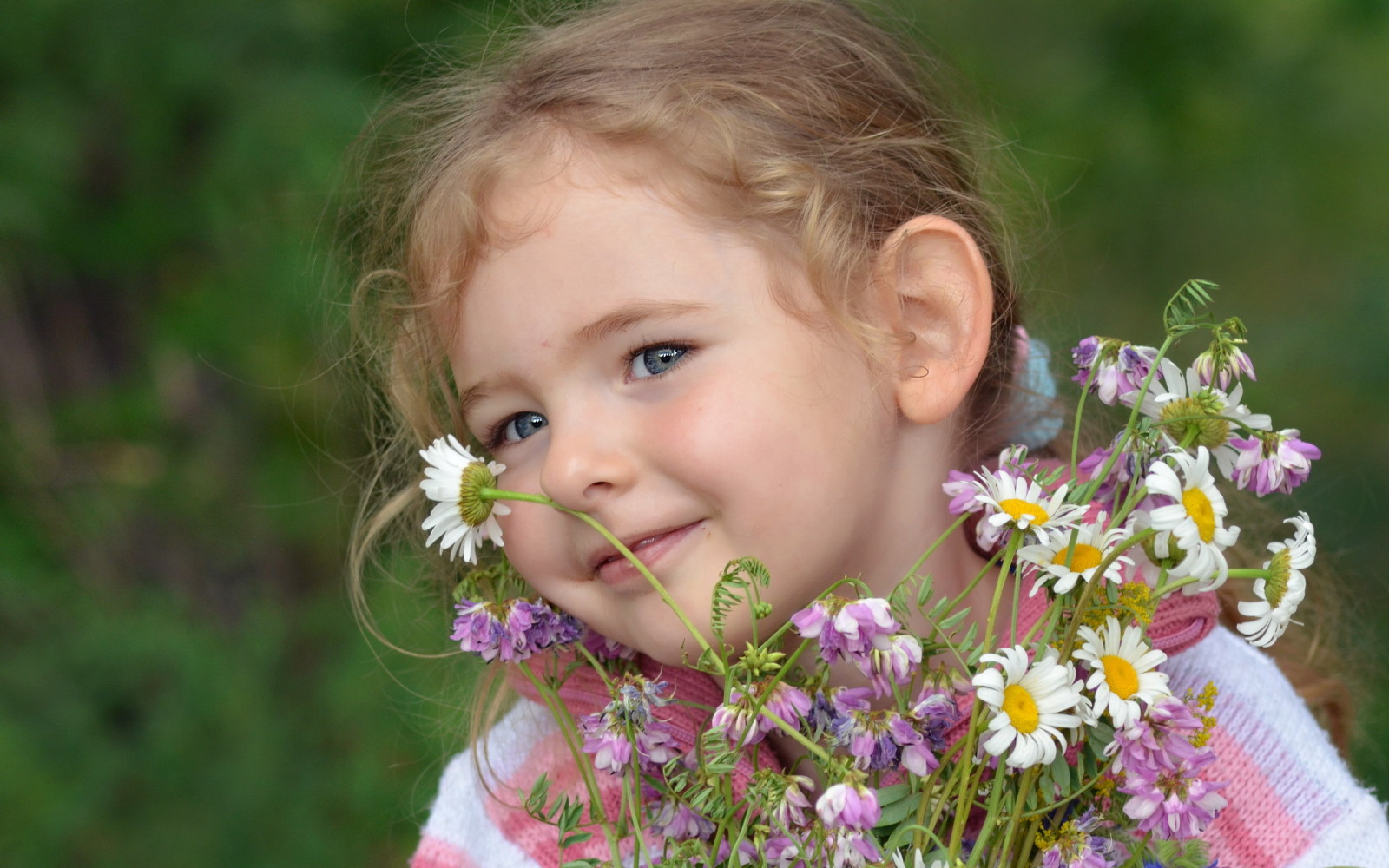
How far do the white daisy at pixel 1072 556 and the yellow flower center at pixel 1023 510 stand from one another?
14 millimetres

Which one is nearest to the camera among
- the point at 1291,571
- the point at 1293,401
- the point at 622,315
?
the point at 1291,571

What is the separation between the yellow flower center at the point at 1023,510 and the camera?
1068 mm

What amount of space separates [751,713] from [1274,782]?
76 centimetres

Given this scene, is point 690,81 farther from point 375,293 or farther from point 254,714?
point 254,714

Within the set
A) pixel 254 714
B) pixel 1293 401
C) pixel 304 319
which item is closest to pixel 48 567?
pixel 254 714

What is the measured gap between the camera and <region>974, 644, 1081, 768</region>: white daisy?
0.99m

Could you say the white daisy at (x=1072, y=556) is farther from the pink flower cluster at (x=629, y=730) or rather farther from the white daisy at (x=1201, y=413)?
the pink flower cluster at (x=629, y=730)

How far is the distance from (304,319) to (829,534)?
152 centimetres

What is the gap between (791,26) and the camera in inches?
61.2

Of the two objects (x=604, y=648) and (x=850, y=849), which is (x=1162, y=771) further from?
(x=604, y=648)

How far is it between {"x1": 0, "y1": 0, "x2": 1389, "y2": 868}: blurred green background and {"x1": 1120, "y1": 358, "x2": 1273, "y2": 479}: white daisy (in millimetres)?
998

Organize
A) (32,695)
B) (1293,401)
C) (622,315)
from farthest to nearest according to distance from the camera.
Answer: (32,695), (1293,401), (622,315)

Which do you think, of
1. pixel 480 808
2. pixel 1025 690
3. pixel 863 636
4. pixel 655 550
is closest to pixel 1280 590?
pixel 1025 690

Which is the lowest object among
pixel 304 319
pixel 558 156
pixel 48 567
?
pixel 48 567
